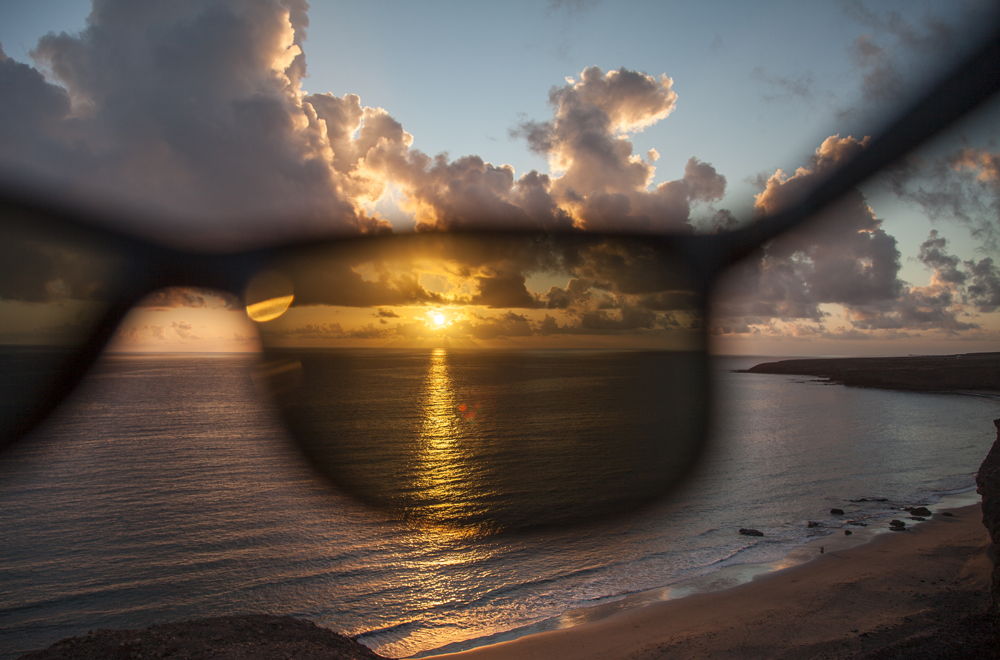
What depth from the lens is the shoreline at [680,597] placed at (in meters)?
10.7

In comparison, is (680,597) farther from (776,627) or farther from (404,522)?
(404,522)

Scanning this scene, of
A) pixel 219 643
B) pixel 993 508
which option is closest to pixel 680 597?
pixel 993 508

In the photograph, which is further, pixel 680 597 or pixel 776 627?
pixel 680 597

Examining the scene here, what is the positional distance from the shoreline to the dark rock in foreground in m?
2.96

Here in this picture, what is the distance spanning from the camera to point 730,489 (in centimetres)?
2522

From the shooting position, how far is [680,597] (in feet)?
43.3

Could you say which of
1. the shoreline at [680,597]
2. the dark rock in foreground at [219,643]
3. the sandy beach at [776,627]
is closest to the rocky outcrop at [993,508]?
the sandy beach at [776,627]

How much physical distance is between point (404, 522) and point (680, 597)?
1173 cm

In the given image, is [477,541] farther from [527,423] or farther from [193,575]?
[527,423]

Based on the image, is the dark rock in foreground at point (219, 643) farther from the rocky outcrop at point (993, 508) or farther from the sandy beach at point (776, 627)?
the rocky outcrop at point (993, 508)

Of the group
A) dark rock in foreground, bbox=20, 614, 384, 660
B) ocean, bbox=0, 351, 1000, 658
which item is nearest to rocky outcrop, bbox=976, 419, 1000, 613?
ocean, bbox=0, 351, 1000, 658

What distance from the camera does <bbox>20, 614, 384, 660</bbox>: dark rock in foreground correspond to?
7.30 m

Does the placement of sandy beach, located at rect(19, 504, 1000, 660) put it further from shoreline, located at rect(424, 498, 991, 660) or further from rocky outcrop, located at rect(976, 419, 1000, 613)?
rocky outcrop, located at rect(976, 419, 1000, 613)

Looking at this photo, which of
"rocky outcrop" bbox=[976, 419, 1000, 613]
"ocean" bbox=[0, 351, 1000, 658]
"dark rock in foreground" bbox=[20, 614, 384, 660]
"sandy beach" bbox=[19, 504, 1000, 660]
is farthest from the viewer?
"ocean" bbox=[0, 351, 1000, 658]
